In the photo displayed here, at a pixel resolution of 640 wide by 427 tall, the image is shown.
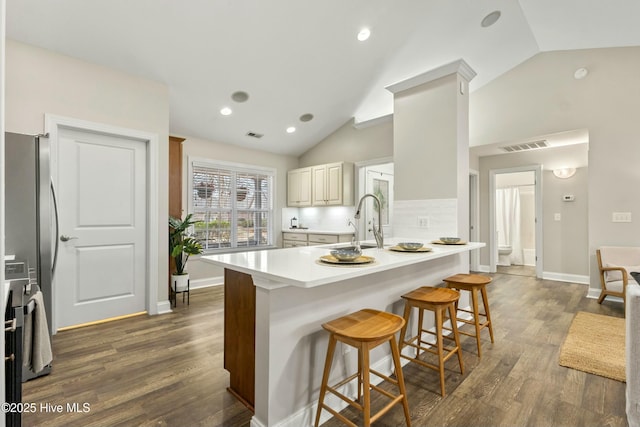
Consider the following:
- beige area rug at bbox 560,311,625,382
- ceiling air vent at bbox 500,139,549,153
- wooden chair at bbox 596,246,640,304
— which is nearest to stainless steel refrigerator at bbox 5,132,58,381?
beige area rug at bbox 560,311,625,382

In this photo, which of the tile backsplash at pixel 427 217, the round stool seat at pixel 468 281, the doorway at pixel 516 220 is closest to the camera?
the round stool seat at pixel 468 281

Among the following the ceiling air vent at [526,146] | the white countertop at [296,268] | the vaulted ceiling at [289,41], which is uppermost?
the vaulted ceiling at [289,41]

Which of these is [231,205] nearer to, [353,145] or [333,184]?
[333,184]

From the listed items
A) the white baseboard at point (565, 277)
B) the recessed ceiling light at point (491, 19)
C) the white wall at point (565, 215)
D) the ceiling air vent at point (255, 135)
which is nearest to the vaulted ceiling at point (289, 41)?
the recessed ceiling light at point (491, 19)

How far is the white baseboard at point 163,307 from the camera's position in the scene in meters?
3.60

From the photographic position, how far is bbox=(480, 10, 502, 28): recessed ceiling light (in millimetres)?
3578

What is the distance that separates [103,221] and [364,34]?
3.56 metres

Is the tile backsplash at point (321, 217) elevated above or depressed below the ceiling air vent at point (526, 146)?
below

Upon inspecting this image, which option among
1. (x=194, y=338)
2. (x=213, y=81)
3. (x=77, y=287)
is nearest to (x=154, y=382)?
(x=194, y=338)

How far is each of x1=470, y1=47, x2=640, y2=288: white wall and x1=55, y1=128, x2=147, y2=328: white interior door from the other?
17.7ft

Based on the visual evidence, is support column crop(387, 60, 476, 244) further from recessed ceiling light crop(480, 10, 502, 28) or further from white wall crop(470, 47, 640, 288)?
white wall crop(470, 47, 640, 288)

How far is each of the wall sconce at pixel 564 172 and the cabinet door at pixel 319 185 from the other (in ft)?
13.1

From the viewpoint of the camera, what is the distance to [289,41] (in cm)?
344

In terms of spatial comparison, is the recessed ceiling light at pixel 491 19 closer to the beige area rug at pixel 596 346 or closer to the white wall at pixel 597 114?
the white wall at pixel 597 114
